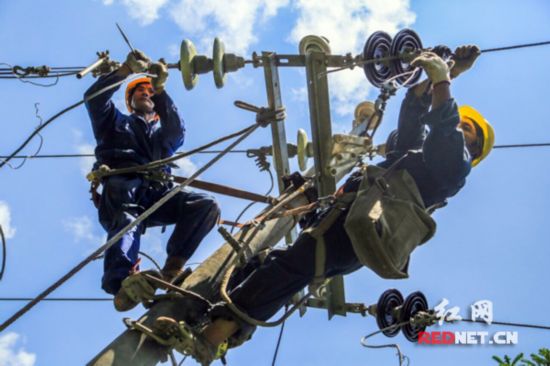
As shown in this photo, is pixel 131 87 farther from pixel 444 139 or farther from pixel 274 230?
pixel 444 139

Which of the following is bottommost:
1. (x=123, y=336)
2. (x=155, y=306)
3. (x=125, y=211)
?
(x=123, y=336)

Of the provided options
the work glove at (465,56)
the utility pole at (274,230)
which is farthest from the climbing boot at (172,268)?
the work glove at (465,56)

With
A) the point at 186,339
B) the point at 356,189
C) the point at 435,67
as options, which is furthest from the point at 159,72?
the point at 186,339

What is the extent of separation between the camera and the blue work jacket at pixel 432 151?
11.5ft

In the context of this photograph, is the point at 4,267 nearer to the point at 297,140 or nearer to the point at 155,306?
the point at 155,306

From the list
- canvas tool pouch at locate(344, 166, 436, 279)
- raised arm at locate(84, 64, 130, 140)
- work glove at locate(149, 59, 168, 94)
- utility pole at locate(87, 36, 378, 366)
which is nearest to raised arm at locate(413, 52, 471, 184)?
canvas tool pouch at locate(344, 166, 436, 279)

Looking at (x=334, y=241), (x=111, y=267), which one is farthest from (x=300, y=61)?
(x=111, y=267)

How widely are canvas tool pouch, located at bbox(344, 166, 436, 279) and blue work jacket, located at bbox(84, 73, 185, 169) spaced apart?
54.7 inches

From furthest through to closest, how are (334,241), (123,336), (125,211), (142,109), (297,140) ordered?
1. (297,140)
2. (142,109)
3. (125,211)
4. (334,241)
5. (123,336)

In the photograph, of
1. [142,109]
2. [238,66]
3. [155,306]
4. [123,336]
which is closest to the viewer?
[123,336]

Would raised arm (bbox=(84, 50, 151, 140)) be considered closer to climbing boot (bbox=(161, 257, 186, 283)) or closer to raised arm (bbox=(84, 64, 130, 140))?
raised arm (bbox=(84, 64, 130, 140))

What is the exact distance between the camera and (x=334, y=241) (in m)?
3.39

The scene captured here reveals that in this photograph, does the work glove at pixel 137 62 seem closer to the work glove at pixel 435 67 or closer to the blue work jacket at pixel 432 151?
the blue work jacket at pixel 432 151

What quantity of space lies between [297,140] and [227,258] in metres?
1.85
